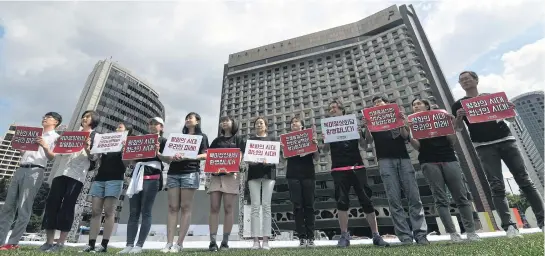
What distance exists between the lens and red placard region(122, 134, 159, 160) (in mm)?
4590

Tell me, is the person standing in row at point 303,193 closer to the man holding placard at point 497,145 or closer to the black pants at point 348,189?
the black pants at point 348,189

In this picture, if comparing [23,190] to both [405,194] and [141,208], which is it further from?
[405,194]

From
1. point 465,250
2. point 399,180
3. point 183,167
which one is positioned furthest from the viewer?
point 183,167

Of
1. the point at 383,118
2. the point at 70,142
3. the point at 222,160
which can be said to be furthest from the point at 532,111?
the point at 70,142

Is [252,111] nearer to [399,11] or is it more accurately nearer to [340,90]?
[340,90]

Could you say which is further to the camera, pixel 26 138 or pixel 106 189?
pixel 26 138

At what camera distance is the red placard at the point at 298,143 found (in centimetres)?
490

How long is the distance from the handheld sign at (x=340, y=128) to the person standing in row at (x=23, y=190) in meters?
4.66

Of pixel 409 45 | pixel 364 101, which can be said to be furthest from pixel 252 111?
pixel 409 45

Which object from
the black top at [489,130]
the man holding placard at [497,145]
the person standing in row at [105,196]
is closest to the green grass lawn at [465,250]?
the man holding placard at [497,145]

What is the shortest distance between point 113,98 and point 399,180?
77.1 m

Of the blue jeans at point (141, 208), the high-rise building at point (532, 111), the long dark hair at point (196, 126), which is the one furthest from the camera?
the high-rise building at point (532, 111)

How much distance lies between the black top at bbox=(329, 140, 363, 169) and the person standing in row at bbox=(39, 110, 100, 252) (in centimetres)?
424

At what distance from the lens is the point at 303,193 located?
479 centimetres
